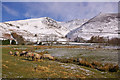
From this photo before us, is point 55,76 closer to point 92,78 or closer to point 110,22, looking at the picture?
point 92,78

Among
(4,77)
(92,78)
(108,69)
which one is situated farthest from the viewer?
(108,69)

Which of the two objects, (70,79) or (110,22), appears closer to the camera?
(70,79)

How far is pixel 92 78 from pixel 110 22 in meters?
138

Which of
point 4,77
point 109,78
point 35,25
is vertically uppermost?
point 35,25

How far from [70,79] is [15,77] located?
2.73 meters

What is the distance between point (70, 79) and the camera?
194 inches

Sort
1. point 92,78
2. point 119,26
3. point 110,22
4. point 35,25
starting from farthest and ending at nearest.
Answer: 1. point 35,25
2. point 110,22
3. point 119,26
4. point 92,78

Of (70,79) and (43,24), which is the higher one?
(43,24)

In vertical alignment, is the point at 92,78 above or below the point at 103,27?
below

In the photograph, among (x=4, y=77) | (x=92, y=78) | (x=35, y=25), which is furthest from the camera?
(x=35, y=25)

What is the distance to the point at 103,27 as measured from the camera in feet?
389

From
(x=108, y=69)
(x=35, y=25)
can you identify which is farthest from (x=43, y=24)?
(x=108, y=69)

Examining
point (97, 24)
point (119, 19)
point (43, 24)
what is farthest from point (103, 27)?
point (43, 24)

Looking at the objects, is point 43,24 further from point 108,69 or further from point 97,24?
point 108,69
